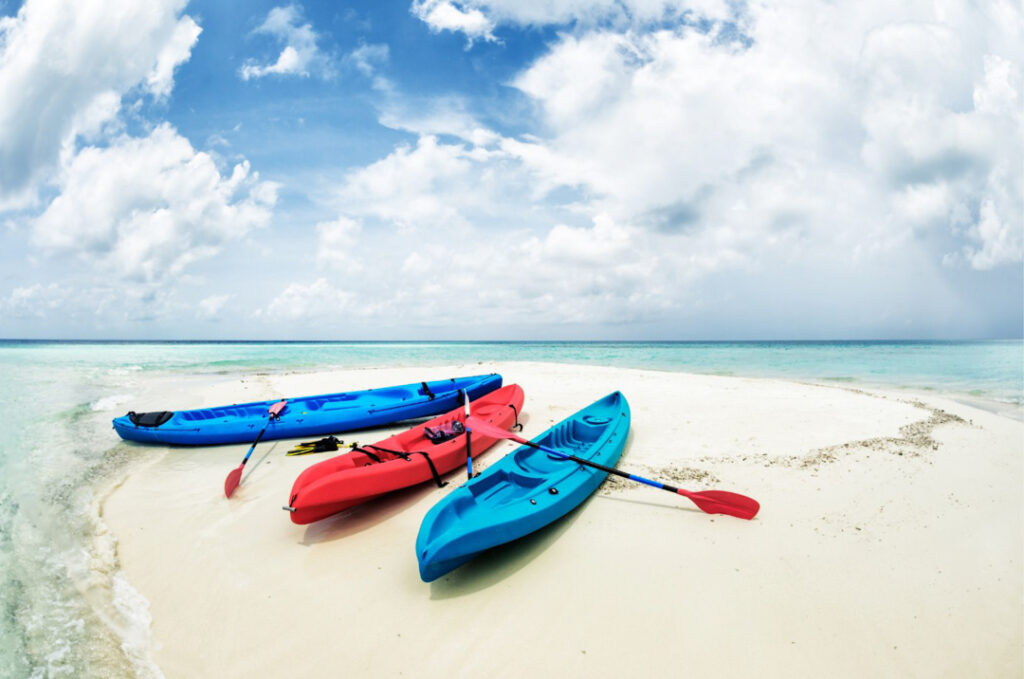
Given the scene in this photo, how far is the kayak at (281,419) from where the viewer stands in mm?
8328

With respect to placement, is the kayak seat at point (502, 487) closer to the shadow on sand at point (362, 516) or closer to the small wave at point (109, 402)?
the shadow on sand at point (362, 516)

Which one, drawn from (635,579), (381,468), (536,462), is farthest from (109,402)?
(635,579)

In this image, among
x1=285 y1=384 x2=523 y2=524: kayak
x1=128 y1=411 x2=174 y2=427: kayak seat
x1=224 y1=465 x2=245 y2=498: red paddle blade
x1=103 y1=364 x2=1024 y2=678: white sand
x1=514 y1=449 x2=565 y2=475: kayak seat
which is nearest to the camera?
x1=103 y1=364 x2=1024 y2=678: white sand

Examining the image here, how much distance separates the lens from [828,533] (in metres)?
4.47

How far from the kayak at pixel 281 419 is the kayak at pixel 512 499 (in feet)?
13.1

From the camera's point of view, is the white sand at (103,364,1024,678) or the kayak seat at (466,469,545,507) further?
the kayak seat at (466,469,545,507)

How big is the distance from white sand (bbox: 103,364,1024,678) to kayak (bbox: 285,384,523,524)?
0.33m

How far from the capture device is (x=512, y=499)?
15.7 feet

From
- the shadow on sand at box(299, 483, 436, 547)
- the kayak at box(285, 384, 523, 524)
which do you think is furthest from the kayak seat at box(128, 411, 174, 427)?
the shadow on sand at box(299, 483, 436, 547)

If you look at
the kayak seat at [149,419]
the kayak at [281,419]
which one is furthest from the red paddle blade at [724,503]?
the kayak seat at [149,419]

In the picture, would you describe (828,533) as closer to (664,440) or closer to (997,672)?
(997,672)

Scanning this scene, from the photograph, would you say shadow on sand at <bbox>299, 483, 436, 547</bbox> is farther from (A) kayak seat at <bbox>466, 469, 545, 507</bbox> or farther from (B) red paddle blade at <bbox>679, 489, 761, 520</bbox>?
(B) red paddle blade at <bbox>679, 489, 761, 520</bbox>

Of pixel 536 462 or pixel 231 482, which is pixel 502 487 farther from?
pixel 231 482

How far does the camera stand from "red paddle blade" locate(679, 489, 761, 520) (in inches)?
187
